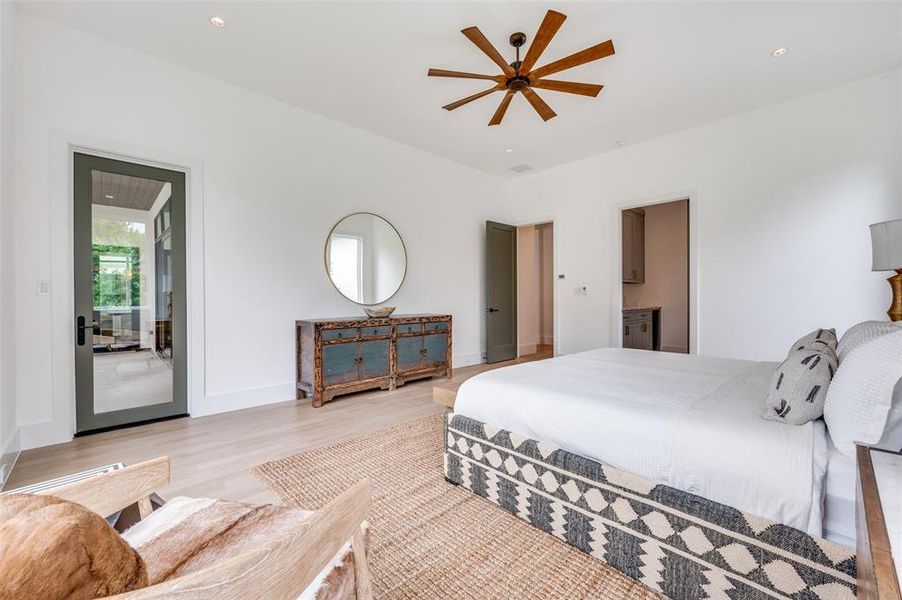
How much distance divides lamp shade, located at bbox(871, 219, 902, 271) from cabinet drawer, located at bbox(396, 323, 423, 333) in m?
4.01

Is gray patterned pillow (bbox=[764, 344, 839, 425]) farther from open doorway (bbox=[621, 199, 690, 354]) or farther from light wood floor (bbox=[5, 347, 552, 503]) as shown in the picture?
open doorway (bbox=[621, 199, 690, 354])

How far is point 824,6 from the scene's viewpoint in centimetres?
254

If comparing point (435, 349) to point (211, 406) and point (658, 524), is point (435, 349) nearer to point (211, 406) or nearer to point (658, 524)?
point (211, 406)

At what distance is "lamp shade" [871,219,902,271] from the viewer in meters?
2.72

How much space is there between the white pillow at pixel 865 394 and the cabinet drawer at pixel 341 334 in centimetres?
348

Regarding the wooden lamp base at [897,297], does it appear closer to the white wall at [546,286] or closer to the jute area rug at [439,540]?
the jute area rug at [439,540]

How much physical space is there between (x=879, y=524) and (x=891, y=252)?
3.28m

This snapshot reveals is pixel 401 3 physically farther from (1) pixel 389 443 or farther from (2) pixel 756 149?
(2) pixel 756 149

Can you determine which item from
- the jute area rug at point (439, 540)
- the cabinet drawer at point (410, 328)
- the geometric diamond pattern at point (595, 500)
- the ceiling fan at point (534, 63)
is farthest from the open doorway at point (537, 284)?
the geometric diamond pattern at point (595, 500)

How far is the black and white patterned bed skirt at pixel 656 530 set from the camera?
3.56ft

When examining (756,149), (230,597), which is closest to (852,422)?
(230,597)

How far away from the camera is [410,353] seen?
14.7 ft

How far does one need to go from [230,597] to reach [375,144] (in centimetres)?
476

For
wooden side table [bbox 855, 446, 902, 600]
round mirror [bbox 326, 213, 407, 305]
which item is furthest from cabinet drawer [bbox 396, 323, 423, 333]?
wooden side table [bbox 855, 446, 902, 600]
